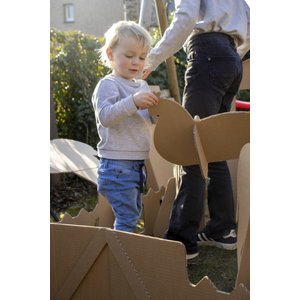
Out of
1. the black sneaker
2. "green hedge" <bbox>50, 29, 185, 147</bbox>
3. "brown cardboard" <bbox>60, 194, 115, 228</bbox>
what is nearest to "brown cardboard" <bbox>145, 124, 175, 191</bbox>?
the black sneaker

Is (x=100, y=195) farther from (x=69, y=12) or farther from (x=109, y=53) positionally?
(x=69, y=12)

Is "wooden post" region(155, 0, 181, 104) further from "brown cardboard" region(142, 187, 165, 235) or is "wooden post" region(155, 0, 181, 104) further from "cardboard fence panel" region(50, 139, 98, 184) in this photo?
"cardboard fence panel" region(50, 139, 98, 184)

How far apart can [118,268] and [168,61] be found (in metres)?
1.30

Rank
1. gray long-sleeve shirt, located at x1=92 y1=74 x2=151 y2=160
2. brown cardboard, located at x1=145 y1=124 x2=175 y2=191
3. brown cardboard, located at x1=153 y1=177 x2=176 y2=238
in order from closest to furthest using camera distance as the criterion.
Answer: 1. gray long-sleeve shirt, located at x1=92 y1=74 x2=151 y2=160
2. brown cardboard, located at x1=153 y1=177 x2=176 y2=238
3. brown cardboard, located at x1=145 y1=124 x2=175 y2=191

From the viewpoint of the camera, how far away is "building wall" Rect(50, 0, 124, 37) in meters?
11.6

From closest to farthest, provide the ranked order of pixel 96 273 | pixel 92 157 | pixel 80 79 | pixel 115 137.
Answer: pixel 96 273 < pixel 115 137 < pixel 92 157 < pixel 80 79

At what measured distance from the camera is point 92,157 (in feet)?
10.0

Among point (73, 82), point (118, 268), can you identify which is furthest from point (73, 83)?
point (118, 268)

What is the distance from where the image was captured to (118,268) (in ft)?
4.39

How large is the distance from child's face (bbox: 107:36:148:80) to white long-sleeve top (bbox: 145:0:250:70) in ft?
0.22
